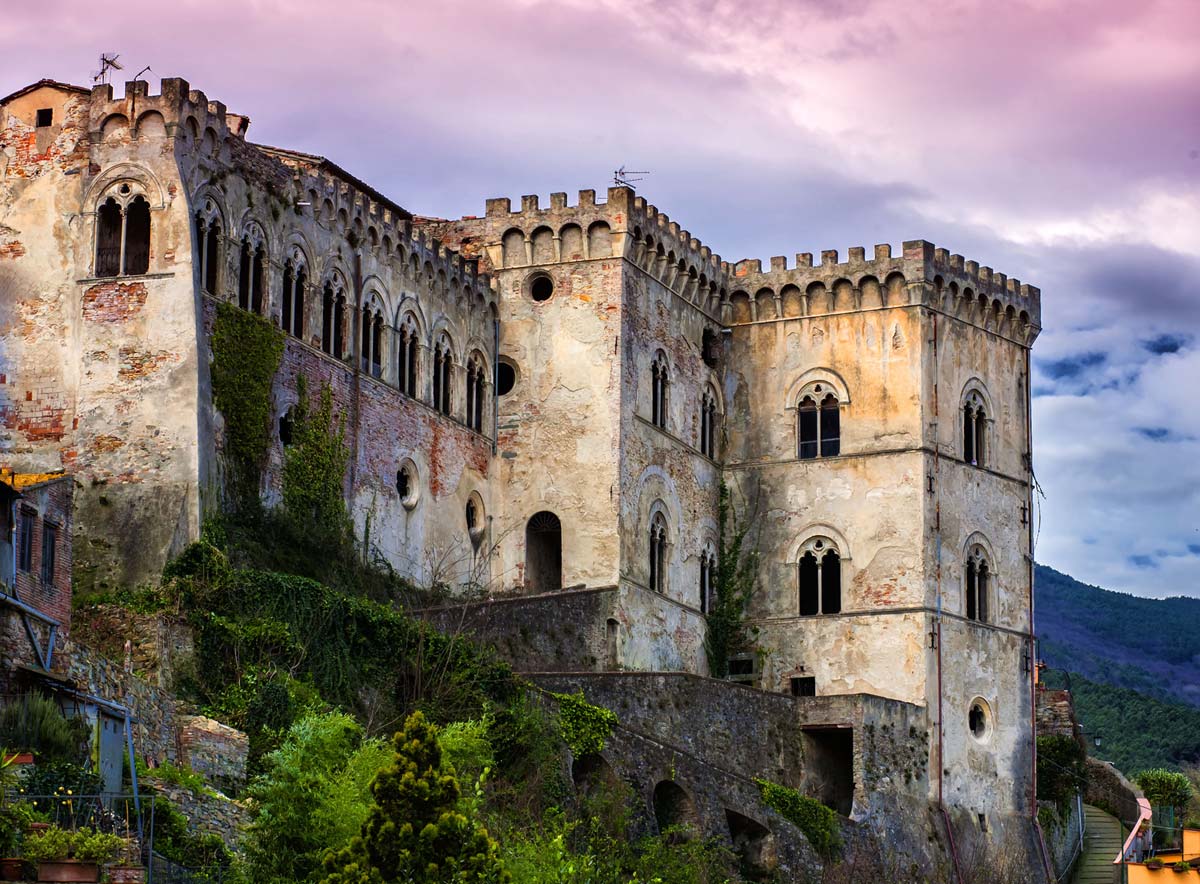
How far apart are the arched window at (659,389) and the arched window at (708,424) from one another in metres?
2.30

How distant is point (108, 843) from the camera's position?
30797 mm

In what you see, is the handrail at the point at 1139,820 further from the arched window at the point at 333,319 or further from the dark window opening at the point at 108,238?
the dark window opening at the point at 108,238

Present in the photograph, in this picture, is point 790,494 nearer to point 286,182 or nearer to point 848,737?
point 848,737

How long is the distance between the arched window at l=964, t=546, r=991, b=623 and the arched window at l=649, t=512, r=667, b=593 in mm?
7784

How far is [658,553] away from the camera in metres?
60.1

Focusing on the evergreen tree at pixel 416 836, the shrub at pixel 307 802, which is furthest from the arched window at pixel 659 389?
the evergreen tree at pixel 416 836

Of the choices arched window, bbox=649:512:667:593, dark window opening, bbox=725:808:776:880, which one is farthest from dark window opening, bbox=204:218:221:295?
arched window, bbox=649:512:667:593

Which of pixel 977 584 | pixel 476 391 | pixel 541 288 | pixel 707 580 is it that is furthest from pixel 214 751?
pixel 977 584

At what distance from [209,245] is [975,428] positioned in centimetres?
2360

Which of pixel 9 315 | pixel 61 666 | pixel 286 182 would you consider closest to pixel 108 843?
pixel 61 666

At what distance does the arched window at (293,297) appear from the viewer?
5100 cm

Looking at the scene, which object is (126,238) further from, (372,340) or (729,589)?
(729,589)

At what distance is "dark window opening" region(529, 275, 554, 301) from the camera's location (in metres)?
60.2

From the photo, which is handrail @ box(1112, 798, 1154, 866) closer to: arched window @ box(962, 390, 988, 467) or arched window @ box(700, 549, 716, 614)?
arched window @ box(962, 390, 988, 467)
